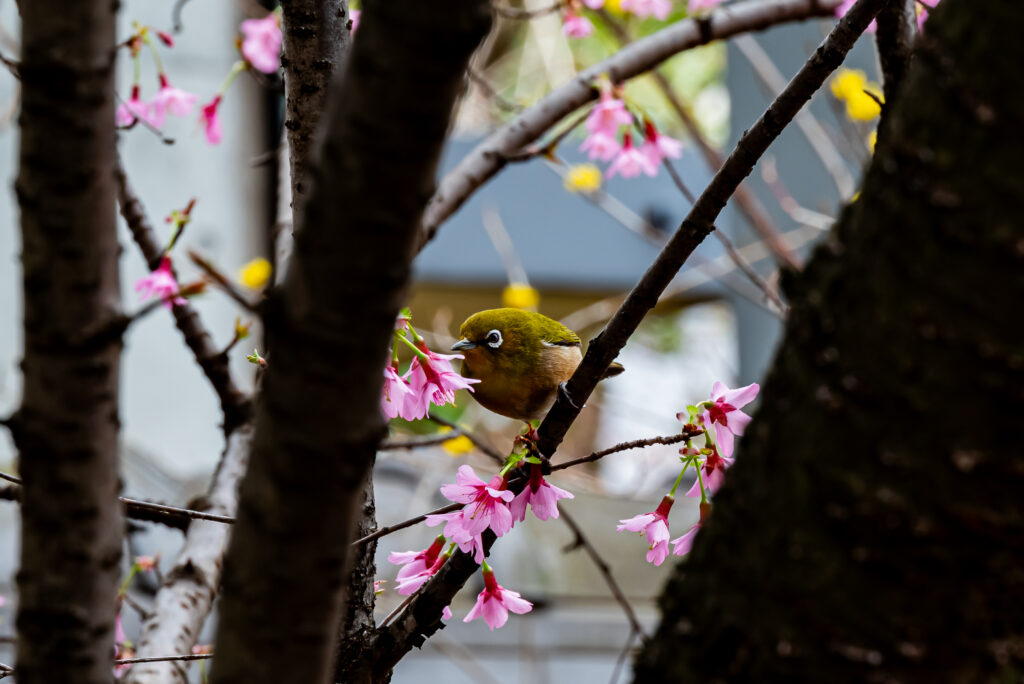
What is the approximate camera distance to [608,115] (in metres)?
2.13

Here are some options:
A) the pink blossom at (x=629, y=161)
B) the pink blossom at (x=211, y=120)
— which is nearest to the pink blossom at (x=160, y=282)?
the pink blossom at (x=211, y=120)

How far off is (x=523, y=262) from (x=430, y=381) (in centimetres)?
437

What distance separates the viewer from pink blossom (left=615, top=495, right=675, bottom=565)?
133cm

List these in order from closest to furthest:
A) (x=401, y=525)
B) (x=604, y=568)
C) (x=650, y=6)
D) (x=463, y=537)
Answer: (x=401, y=525), (x=463, y=537), (x=604, y=568), (x=650, y=6)

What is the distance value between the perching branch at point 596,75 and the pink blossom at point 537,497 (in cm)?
89

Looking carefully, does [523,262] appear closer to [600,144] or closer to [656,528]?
[600,144]

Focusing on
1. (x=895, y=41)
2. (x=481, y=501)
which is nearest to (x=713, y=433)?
(x=481, y=501)

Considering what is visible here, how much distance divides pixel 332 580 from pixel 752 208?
7.38 ft

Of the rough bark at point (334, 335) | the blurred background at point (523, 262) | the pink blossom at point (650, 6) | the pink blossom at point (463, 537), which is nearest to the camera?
the rough bark at point (334, 335)

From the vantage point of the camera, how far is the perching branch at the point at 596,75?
6.86ft

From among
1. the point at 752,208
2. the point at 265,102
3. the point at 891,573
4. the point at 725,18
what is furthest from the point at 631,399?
the point at 891,573

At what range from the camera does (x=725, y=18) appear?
220 cm

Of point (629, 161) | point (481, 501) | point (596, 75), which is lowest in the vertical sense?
point (481, 501)

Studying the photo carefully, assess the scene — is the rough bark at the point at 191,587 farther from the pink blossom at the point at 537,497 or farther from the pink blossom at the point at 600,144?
the pink blossom at the point at 600,144
